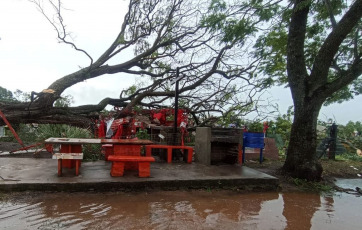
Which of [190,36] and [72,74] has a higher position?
[190,36]

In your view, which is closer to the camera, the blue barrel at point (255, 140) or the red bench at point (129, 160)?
the red bench at point (129, 160)

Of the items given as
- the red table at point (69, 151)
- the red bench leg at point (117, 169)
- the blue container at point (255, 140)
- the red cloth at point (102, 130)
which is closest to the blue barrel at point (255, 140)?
the blue container at point (255, 140)

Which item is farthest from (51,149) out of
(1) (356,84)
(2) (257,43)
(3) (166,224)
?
(1) (356,84)

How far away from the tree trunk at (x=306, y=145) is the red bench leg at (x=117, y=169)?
402cm

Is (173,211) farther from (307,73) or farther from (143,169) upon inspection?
(307,73)

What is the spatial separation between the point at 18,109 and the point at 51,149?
386 centimetres

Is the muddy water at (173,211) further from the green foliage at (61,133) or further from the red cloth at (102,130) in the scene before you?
the red cloth at (102,130)

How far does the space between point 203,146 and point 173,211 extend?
3.14 meters

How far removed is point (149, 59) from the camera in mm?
11867

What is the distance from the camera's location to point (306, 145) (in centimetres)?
588

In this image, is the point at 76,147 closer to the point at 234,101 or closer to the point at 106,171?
the point at 106,171

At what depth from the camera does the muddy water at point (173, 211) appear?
9.99ft

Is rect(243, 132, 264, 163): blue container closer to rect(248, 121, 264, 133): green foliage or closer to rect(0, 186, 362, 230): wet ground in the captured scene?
rect(0, 186, 362, 230): wet ground

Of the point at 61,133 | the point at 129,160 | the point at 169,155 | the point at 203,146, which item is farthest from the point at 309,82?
the point at 61,133
